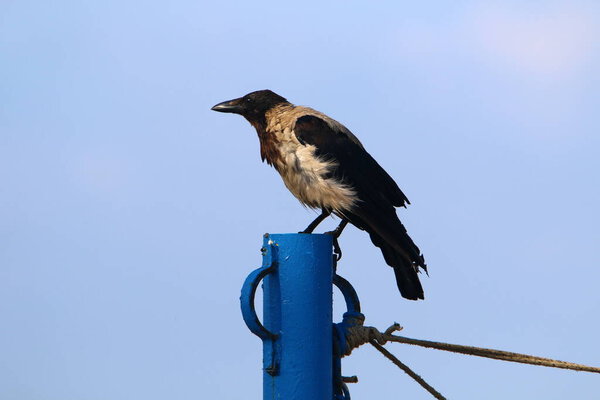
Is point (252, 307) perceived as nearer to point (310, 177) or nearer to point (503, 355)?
point (503, 355)

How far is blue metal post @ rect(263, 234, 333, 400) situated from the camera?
10.9ft

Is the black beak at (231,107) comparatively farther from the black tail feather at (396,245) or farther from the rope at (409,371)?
the rope at (409,371)

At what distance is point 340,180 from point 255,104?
1035mm

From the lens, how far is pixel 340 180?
16.5ft

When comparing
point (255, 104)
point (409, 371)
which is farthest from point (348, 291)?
point (255, 104)

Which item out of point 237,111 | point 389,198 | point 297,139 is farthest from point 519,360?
point 237,111

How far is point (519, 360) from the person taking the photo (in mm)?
3555

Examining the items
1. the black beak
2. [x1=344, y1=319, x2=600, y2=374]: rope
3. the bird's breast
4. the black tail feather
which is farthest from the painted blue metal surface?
the black beak

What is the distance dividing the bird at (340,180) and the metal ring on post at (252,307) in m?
1.41

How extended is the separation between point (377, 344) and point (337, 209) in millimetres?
1380

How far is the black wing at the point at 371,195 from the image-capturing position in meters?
4.59

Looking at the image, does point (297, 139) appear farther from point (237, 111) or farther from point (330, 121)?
point (237, 111)

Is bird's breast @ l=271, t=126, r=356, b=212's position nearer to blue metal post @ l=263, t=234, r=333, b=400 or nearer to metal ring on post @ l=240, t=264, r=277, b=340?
blue metal post @ l=263, t=234, r=333, b=400

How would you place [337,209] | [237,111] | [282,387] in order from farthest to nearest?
[237,111]
[337,209]
[282,387]
